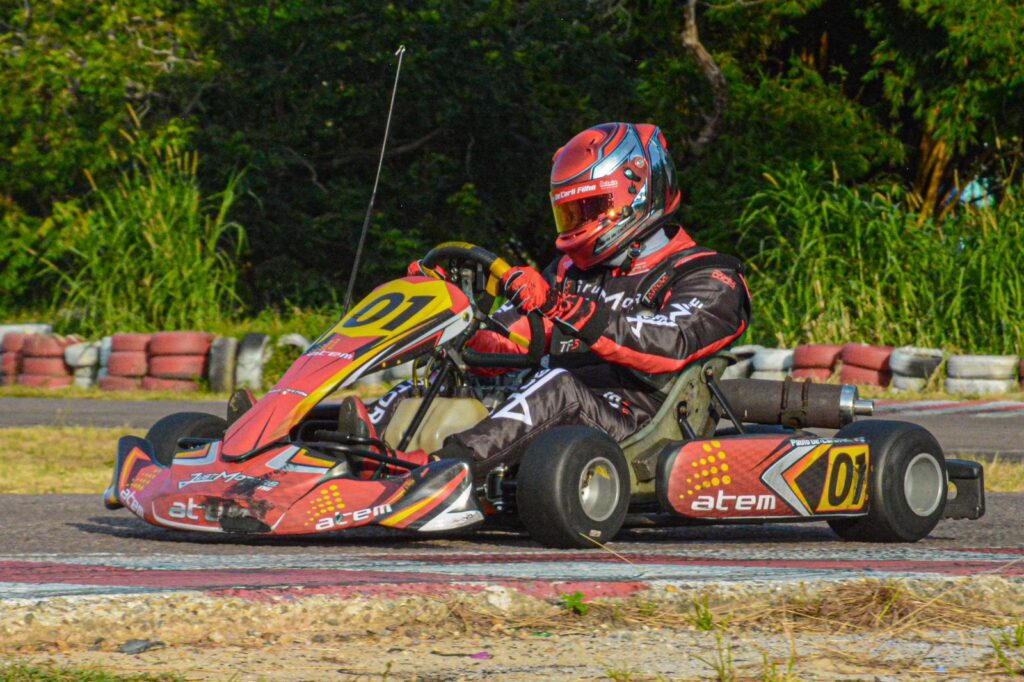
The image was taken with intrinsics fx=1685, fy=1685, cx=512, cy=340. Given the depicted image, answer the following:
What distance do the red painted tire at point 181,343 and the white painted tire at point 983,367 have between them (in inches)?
208

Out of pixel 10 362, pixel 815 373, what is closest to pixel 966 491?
pixel 815 373

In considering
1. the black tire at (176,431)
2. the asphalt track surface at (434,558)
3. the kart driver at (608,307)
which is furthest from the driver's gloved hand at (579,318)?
the black tire at (176,431)

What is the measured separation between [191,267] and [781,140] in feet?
20.5

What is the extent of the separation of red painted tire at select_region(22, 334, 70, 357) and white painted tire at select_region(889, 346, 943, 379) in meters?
6.15

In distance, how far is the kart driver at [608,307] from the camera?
464cm

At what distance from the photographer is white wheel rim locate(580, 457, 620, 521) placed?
4449 mm

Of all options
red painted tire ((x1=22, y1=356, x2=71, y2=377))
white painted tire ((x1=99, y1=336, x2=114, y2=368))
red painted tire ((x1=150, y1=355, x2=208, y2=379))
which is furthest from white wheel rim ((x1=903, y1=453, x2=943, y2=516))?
red painted tire ((x1=22, y1=356, x2=71, y2=377))

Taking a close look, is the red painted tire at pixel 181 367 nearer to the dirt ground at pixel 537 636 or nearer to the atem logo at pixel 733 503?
the atem logo at pixel 733 503

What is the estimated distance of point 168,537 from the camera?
4.81 metres

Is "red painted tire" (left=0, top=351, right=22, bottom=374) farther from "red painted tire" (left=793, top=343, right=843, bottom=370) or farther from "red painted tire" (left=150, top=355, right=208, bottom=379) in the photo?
"red painted tire" (left=793, top=343, right=843, bottom=370)

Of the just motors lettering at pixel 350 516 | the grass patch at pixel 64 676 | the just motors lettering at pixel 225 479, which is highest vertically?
the just motors lettering at pixel 225 479

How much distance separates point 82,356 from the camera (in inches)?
500

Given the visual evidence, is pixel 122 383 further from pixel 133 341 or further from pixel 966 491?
pixel 966 491

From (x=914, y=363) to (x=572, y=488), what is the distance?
290 inches
